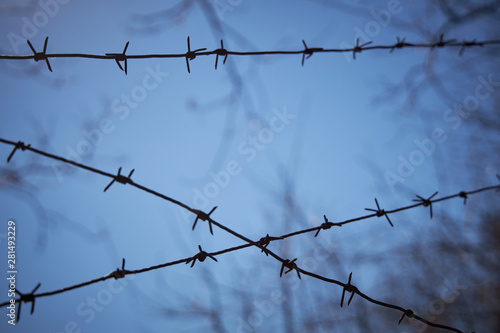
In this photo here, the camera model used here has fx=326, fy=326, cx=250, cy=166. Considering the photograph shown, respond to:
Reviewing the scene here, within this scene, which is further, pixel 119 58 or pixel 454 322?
pixel 454 322

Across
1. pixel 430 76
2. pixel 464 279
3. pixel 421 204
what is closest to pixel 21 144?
pixel 421 204

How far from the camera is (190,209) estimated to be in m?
1.17

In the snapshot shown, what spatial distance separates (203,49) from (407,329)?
7130 mm

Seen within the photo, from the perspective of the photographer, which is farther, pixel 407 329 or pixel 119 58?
pixel 407 329

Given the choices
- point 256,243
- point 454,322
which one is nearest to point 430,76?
point 256,243

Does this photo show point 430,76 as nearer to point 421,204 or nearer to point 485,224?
point 421,204

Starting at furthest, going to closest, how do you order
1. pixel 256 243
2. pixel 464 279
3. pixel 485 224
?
pixel 464 279 < pixel 485 224 < pixel 256 243

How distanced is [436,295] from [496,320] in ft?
3.03

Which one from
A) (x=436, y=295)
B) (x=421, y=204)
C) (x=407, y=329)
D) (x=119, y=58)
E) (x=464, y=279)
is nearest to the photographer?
(x=119, y=58)

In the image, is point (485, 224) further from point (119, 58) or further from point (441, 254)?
point (119, 58)

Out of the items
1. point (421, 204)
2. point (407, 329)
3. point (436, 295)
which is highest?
point (421, 204)

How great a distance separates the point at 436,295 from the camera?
6.05 metres

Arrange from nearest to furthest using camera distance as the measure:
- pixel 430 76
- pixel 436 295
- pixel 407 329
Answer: pixel 430 76 < pixel 436 295 < pixel 407 329

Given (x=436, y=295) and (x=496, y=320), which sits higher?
(x=436, y=295)
